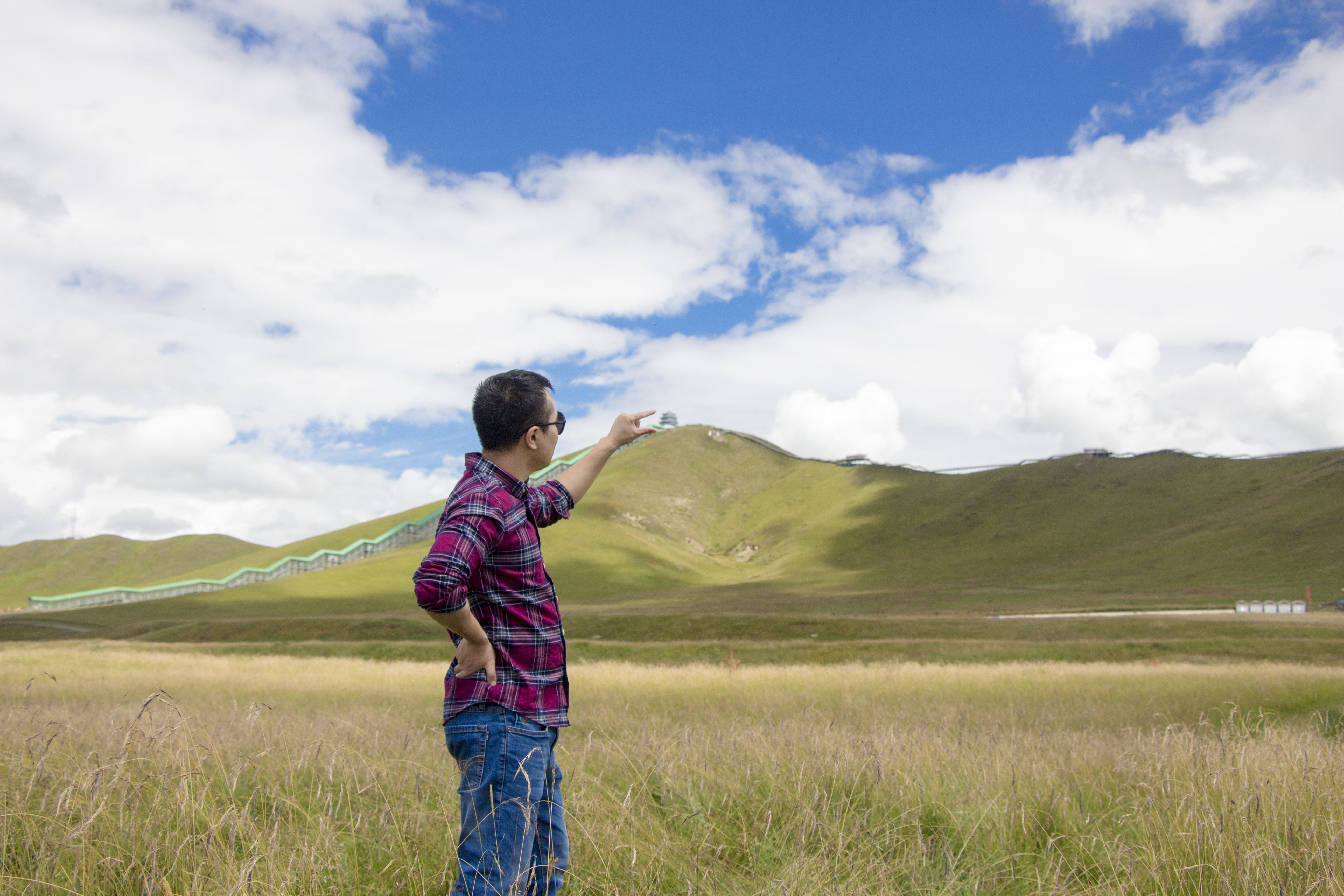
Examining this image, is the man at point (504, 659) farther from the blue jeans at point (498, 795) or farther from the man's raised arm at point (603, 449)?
the man's raised arm at point (603, 449)

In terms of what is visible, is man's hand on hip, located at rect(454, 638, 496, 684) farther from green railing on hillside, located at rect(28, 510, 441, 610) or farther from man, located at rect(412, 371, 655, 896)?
green railing on hillside, located at rect(28, 510, 441, 610)

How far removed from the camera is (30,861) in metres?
3.56

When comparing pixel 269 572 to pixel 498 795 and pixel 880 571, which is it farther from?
pixel 498 795

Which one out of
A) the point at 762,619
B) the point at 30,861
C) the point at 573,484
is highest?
the point at 573,484

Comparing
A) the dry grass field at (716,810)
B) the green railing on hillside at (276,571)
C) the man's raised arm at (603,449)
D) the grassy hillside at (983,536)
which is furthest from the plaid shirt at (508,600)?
the green railing on hillside at (276,571)

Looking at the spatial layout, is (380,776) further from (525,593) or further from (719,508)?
(719,508)

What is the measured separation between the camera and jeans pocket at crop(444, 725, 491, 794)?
2961mm

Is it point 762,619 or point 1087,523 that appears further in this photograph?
point 1087,523

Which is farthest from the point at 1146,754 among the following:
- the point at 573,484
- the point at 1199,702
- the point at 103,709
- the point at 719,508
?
the point at 719,508

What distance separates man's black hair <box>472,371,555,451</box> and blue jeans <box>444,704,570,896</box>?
1.04m

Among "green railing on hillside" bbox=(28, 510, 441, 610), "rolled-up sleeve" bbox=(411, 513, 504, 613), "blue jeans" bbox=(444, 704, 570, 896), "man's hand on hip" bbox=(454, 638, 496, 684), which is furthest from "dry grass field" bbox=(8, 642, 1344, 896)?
"green railing on hillside" bbox=(28, 510, 441, 610)

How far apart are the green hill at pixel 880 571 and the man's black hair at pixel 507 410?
26758 millimetres

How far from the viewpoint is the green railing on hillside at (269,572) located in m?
126

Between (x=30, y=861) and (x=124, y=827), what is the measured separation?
1.20 feet
